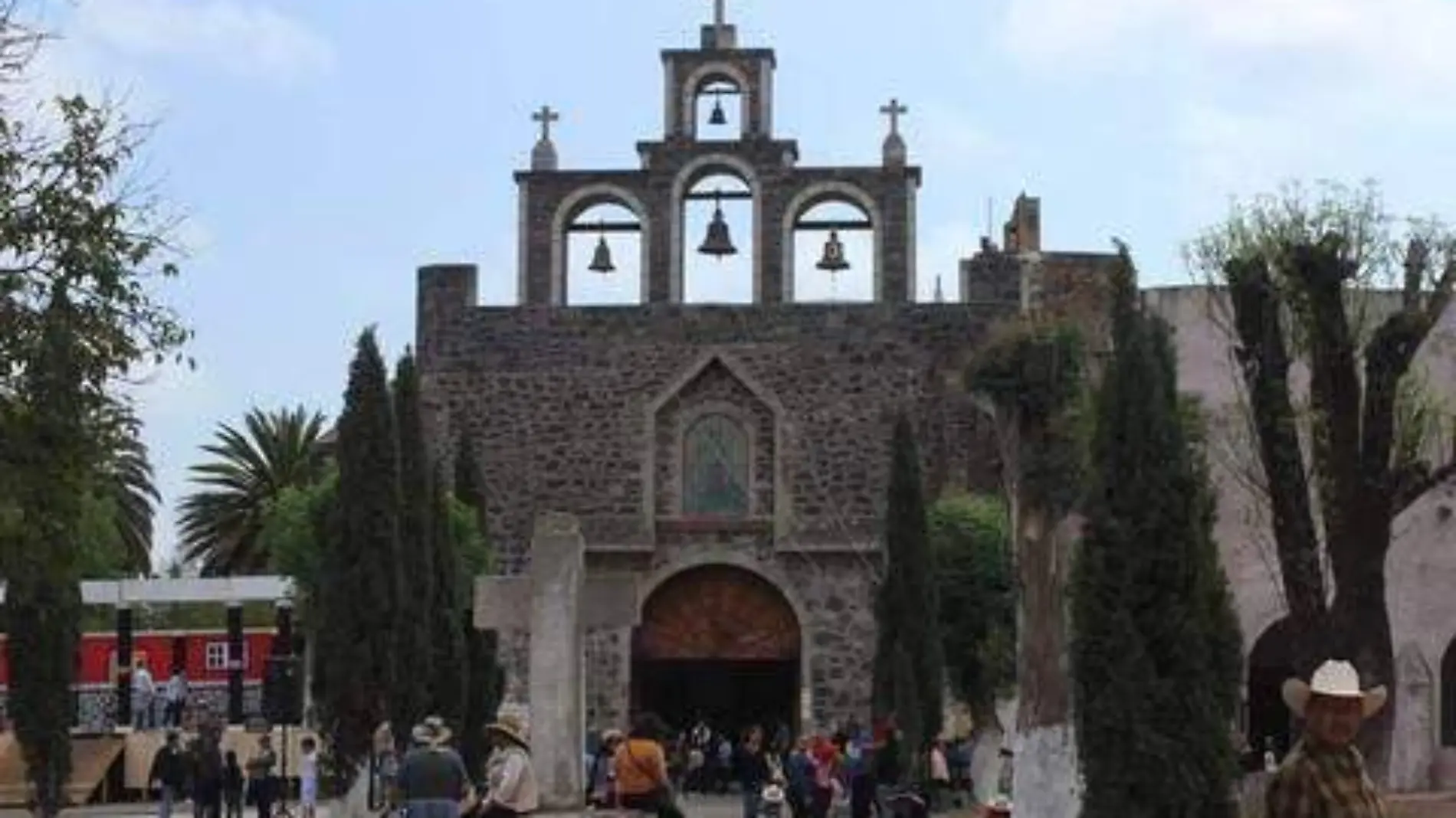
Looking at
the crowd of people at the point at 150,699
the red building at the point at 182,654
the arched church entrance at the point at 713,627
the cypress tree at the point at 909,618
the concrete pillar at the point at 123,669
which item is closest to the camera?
the cypress tree at the point at 909,618

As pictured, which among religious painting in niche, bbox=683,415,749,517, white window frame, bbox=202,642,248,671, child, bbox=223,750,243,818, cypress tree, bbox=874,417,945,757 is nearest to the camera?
child, bbox=223,750,243,818

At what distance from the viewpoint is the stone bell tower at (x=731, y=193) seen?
40.9m

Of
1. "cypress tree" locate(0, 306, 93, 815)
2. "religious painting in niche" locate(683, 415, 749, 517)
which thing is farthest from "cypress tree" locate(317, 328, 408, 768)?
"religious painting in niche" locate(683, 415, 749, 517)

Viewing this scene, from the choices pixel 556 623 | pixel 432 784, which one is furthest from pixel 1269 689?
pixel 432 784

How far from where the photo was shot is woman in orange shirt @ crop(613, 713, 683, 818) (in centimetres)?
1662

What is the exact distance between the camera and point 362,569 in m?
28.1

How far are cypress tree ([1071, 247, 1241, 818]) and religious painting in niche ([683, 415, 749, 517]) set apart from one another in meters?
24.2

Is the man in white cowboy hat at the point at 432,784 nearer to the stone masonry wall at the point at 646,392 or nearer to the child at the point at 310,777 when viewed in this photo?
the child at the point at 310,777

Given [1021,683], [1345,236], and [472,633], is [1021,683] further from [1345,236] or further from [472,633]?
[472,633]

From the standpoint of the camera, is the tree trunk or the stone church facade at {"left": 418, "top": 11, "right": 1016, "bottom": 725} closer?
the tree trunk

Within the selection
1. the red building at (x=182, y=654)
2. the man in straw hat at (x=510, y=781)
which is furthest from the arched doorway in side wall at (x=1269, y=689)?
the man in straw hat at (x=510, y=781)

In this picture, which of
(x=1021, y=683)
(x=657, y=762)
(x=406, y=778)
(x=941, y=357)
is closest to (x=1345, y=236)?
(x=1021, y=683)

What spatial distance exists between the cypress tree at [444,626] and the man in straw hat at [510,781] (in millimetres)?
12939

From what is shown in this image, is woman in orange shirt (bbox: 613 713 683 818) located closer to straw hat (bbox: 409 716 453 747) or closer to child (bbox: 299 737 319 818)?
straw hat (bbox: 409 716 453 747)
